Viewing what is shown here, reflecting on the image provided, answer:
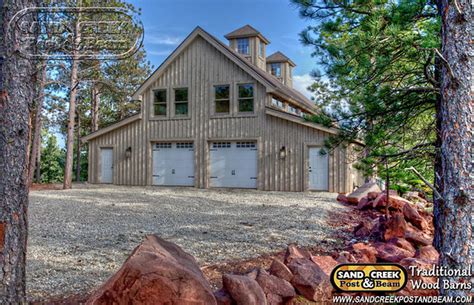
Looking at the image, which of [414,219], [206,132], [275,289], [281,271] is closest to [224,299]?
[275,289]

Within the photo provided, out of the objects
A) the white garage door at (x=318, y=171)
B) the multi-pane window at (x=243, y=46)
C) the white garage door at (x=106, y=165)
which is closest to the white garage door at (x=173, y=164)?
the white garage door at (x=106, y=165)

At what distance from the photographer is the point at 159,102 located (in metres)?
16.0

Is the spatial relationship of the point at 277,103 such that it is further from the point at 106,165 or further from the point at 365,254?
the point at 365,254

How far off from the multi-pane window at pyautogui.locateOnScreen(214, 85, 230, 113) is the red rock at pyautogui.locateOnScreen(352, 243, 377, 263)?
11.4 meters

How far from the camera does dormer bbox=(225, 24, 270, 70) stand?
1870 centimetres

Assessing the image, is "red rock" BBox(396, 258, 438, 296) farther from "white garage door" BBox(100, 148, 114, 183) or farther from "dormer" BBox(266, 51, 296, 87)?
"dormer" BBox(266, 51, 296, 87)

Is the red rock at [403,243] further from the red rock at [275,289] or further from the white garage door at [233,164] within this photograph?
the white garage door at [233,164]

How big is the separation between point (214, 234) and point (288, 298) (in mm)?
2863

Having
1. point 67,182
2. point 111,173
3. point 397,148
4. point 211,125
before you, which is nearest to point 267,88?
point 211,125

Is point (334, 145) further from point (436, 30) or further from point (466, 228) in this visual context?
point (466, 228)

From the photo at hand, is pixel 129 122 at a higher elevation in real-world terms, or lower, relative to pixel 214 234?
higher

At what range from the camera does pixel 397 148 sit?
420cm

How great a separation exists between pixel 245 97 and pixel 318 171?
4.26m

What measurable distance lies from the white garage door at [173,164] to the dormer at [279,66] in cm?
1036
